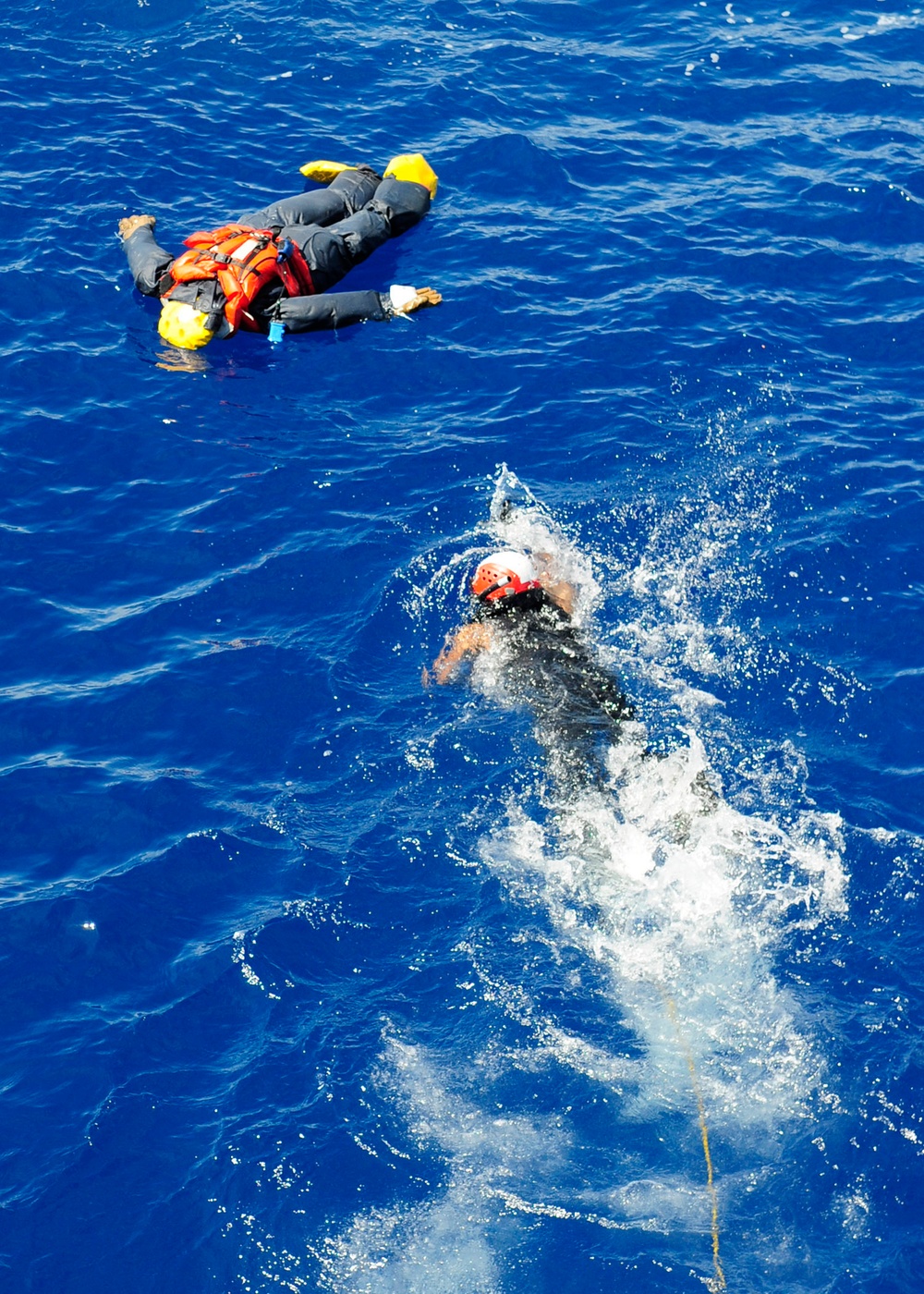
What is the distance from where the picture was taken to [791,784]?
12.7m

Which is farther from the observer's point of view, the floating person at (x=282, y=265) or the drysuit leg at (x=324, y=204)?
the drysuit leg at (x=324, y=204)

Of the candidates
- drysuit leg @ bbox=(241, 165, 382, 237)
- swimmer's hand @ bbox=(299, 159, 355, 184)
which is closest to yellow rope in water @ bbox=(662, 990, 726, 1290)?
drysuit leg @ bbox=(241, 165, 382, 237)

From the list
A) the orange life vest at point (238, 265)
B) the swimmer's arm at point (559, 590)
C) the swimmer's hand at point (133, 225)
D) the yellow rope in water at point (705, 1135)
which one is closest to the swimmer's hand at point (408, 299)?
the orange life vest at point (238, 265)

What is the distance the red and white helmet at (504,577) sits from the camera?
14148 millimetres

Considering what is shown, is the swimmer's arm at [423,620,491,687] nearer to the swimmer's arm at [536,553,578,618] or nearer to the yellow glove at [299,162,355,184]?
the swimmer's arm at [536,553,578,618]

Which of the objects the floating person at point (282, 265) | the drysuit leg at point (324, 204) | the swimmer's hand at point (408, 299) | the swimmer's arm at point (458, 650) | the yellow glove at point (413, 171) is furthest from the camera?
the yellow glove at point (413, 171)

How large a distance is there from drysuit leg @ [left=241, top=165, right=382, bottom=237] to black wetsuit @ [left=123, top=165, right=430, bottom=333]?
1 centimetres

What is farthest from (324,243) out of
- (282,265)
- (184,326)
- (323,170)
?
(184,326)

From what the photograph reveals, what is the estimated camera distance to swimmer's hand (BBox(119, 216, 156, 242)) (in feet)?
64.1

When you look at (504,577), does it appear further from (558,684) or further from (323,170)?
(323,170)

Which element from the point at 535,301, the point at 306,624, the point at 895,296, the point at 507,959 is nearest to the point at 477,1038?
the point at 507,959

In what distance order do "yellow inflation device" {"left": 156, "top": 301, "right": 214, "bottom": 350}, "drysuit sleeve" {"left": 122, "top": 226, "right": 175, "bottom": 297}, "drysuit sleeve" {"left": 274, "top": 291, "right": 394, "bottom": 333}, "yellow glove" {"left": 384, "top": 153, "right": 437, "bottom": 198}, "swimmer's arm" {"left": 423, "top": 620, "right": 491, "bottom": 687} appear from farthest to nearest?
"yellow glove" {"left": 384, "top": 153, "right": 437, "bottom": 198}
"drysuit sleeve" {"left": 122, "top": 226, "right": 175, "bottom": 297}
"drysuit sleeve" {"left": 274, "top": 291, "right": 394, "bottom": 333}
"yellow inflation device" {"left": 156, "top": 301, "right": 214, "bottom": 350}
"swimmer's arm" {"left": 423, "top": 620, "right": 491, "bottom": 687}

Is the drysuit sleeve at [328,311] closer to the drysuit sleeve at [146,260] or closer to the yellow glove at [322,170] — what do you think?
the drysuit sleeve at [146,260]

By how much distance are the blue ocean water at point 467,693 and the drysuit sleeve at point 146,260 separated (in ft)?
1.64
